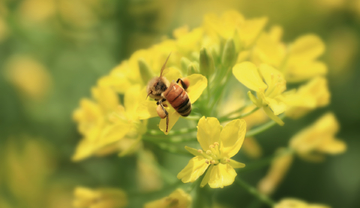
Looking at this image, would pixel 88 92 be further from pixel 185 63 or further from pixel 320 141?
pixel 320 141

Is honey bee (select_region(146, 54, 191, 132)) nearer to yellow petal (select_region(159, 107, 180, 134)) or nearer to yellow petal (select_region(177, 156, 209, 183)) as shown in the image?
yellow petal (select_region(159, 107, 180, 134))

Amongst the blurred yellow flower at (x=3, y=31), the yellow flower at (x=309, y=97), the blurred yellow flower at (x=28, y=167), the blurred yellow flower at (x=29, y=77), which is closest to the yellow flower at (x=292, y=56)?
the yellow flower at (x=309, y=97)

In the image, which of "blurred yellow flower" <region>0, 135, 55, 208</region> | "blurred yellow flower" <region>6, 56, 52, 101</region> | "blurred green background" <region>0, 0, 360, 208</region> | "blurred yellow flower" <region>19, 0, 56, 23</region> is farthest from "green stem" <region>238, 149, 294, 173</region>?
"blurred yellow flower" <region>19, 0, 56, 23</region>

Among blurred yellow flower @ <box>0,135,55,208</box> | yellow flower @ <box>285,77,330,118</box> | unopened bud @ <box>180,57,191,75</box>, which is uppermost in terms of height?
blurred yellow flower @ <box>0,135,55,208</box>

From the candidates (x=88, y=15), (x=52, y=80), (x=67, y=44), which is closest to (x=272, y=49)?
(x=88, y=15)

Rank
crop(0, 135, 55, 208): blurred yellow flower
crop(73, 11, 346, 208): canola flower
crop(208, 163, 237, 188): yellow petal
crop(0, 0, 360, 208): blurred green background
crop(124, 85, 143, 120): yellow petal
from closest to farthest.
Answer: crop(208, 163, 237, 188): yellow petal
crop(73, 11, 346, 208): canola flower
crop(124, 85, 143, 120): yellow petal
crop(0, 0, 360, 208): blurred green background
crop(0, 135, 55, 208): blurred yellow flower

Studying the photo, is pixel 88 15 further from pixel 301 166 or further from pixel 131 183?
pixel 301 166
